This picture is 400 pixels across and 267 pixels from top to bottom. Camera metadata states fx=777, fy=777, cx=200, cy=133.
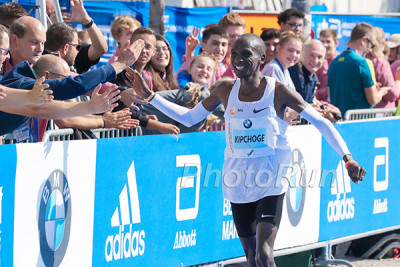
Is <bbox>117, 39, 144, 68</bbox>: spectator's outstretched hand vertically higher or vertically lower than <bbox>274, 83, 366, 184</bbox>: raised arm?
higher

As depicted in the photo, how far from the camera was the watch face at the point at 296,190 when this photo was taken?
761cm

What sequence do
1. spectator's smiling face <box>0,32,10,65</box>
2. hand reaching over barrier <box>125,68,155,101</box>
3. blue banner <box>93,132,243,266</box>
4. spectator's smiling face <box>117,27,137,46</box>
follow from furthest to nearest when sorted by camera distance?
spectator's smiling face <box>117,27,137,46</box> < hand reaching over barrier <box>125,68,155,101</box> < blue banner <box>93,132,243,266</box> < spectator's smiling face <box>0,32,10,65</box>

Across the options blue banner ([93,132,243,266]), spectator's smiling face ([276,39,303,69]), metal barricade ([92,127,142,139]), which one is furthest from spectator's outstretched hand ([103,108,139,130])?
spectator's smiling face ([276,39,303,69])

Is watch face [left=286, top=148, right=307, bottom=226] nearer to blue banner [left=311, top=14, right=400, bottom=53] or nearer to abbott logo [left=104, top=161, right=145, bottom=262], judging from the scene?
abbott logo [left=104, top=161, right=145, bottom=262]

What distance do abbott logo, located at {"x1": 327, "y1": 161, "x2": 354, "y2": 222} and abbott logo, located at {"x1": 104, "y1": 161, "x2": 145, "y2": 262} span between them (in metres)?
2.64

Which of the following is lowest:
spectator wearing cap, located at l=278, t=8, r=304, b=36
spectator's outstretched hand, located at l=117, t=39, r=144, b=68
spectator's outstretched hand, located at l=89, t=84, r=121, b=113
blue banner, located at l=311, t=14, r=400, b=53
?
spectator's outstretched hand, located at l=89, t=84, r=121, b=113

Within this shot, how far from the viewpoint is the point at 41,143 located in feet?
17.8

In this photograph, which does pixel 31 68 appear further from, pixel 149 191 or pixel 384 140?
pixel 384 140

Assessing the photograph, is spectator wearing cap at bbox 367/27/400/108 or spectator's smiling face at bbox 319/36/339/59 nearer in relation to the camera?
spectator wearing cap at bbox 367/27/400/108

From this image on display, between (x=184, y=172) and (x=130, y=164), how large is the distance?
64 centimetres

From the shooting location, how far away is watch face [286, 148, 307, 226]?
761 centimetres

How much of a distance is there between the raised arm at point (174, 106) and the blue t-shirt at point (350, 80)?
12.3ft

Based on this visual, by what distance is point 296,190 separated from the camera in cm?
771

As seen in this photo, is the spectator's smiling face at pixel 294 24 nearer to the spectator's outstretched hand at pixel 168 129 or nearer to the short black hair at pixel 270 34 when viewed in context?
the short black hair at pixel 270 34
